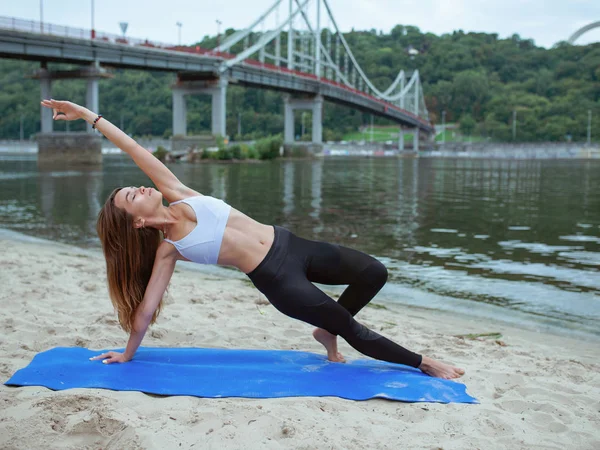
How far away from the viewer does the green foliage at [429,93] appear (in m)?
79.4

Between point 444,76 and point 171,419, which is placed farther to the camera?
point 444,76

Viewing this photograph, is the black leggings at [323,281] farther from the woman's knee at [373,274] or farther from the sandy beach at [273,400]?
the sandy beach at [273,400]

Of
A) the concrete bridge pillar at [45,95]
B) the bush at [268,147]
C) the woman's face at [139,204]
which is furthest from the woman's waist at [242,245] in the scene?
the bush at [268,147]

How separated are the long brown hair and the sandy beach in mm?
480

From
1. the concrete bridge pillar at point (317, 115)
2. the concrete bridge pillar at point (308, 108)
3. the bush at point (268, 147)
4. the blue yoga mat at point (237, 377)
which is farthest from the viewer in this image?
the concrete bridge pillar at point (308, 108)

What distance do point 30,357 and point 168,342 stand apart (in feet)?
2.62

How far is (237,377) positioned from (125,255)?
77 cm

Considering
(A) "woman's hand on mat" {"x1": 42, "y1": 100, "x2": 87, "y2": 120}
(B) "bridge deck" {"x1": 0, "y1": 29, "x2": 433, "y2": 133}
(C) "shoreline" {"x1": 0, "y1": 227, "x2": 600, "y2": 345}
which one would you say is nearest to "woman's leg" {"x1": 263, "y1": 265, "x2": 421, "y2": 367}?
(A) "woman's hand on mat" {"x1": 42, "y1": 100, "x2": 87, "y2": 120}

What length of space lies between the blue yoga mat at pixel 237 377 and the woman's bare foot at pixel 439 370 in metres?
0.04

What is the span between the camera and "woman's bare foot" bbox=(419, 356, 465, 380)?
3176 mm

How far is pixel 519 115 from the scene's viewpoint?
93.8m

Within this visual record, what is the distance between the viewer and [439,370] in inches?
125

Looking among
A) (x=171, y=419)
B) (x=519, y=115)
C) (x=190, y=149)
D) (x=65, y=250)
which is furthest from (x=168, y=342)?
(x=519, y=115)

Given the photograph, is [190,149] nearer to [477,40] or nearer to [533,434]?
[533,434]
